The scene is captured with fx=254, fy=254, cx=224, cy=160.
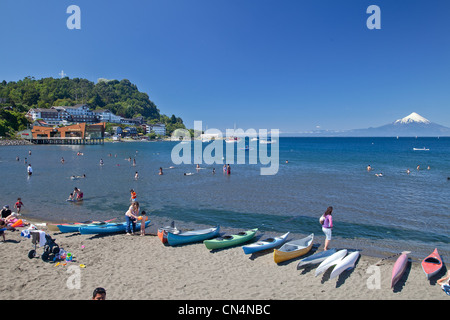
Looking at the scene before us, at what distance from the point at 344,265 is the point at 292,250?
2096 mm

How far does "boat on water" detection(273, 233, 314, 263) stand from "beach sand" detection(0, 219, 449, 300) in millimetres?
286

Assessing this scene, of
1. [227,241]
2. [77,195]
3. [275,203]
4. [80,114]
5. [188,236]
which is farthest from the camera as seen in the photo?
[80,114]

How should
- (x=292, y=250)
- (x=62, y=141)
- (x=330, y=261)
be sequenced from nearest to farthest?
(x=330, y=261) → (x=292, y=250) → (x=62, y=141)

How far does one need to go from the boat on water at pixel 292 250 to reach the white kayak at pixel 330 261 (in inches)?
49.4

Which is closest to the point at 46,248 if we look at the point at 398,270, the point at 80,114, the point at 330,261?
the point at 330,261

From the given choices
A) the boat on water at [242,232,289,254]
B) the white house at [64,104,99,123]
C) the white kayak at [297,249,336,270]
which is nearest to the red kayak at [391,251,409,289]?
the white kayak at [297,249,336,270]

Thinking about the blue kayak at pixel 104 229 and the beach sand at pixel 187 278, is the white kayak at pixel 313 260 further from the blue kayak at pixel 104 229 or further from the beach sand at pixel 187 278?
the blue kayak at pixel 104 229

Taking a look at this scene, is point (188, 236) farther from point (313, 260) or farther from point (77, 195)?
point (77, 195)

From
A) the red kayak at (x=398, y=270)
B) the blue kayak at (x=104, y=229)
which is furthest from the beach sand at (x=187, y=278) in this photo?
the blue kayak at (x=104, y=229)

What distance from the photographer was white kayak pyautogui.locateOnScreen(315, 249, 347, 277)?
921cm

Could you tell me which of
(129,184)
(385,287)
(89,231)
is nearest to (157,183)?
(129,184)

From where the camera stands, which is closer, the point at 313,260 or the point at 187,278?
the point at 187,278

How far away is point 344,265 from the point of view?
30.8ft
